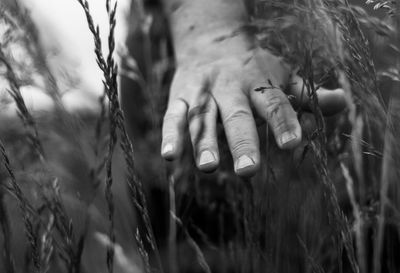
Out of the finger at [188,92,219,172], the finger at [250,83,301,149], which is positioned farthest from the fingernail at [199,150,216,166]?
the finger at [250,83,301,149]

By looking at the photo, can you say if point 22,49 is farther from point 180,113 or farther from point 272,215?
point 272,215

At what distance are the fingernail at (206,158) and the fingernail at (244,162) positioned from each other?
0.14ft

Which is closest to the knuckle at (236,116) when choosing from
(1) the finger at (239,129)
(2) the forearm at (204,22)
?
(1) the finger at (239,129)

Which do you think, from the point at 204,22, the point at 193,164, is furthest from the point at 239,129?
the point at 204,22

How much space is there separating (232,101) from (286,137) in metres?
0.17

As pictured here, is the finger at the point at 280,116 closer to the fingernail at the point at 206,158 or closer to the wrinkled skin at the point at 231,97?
the wrinkled skin at the point at 231,97

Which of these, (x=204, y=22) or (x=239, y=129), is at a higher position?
(x=204, y=22)

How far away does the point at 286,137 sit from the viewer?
94cm

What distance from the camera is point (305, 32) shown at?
2.62ft

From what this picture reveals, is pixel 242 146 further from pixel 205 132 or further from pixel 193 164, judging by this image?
pixel 193 164

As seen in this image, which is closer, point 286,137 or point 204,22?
point 286,137

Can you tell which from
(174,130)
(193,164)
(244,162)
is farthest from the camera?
(193,164)

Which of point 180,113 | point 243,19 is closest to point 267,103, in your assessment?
point 180,113

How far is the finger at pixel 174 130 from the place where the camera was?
101 cm
